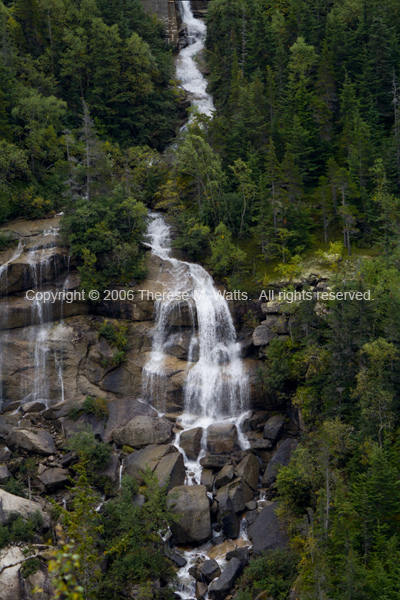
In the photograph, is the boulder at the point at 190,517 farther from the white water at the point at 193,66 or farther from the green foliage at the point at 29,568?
the white water at the point at 193,66

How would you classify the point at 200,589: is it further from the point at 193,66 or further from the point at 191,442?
the point at 193,66

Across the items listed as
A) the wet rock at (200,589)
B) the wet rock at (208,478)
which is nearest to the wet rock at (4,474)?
the wet rock at (208,478)

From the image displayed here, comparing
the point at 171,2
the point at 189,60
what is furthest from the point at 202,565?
the point at 171,2

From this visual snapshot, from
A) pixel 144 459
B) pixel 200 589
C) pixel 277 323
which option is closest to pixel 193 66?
pixel 277 323

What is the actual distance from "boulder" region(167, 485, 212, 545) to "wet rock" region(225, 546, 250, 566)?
5.55 ft

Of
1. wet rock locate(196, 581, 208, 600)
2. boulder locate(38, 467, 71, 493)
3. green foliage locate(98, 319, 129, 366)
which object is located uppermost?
green foliage locate(98, 319, 129, 366)

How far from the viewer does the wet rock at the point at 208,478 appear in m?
32.0

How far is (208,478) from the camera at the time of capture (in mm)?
32344

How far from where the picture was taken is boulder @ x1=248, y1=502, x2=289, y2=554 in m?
27.8

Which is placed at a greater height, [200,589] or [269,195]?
[269,195]

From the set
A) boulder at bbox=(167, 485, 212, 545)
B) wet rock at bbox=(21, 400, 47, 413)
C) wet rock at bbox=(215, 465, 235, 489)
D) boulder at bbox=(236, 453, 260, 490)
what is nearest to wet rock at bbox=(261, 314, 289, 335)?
boulder at bbox=(236, 453, 260, 490)

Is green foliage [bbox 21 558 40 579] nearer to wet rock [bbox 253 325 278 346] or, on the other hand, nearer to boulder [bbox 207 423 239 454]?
boulder [bbox 207 423 239 454]

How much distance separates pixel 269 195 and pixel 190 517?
27301mm

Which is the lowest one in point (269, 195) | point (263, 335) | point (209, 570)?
point (209, 570)
